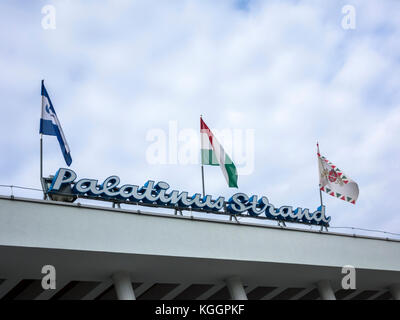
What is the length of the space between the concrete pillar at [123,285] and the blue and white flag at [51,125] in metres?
5.23

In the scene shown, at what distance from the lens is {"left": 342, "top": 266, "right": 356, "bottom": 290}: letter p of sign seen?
94.3 ft

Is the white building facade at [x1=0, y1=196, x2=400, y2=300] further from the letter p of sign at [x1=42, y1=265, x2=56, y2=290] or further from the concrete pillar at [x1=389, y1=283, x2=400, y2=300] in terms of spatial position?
the concrete pillar at [x1=389, y1=283, x2=400, y2=300]

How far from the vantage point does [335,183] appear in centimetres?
3139

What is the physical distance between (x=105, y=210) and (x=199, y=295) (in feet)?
26.8

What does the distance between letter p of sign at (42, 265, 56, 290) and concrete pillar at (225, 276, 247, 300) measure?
7.96 meters

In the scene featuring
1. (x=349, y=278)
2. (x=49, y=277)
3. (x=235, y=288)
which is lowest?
(x=235, y=288)

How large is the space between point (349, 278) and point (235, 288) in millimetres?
6784

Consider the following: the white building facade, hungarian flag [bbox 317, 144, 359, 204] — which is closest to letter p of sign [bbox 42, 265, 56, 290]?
the white building facade

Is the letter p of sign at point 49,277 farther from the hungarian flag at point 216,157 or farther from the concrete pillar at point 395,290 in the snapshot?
the concrete pillar at point 395,290

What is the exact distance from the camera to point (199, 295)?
Result: 28453 mm

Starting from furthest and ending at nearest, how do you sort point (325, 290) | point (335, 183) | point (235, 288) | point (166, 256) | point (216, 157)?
point (335, 183) → point (325, 290) → point (216, 157) → point (235, 288) → point (166, 256)

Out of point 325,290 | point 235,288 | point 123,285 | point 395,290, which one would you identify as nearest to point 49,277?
point 123,285

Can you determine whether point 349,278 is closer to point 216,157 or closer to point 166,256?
point 216,157
